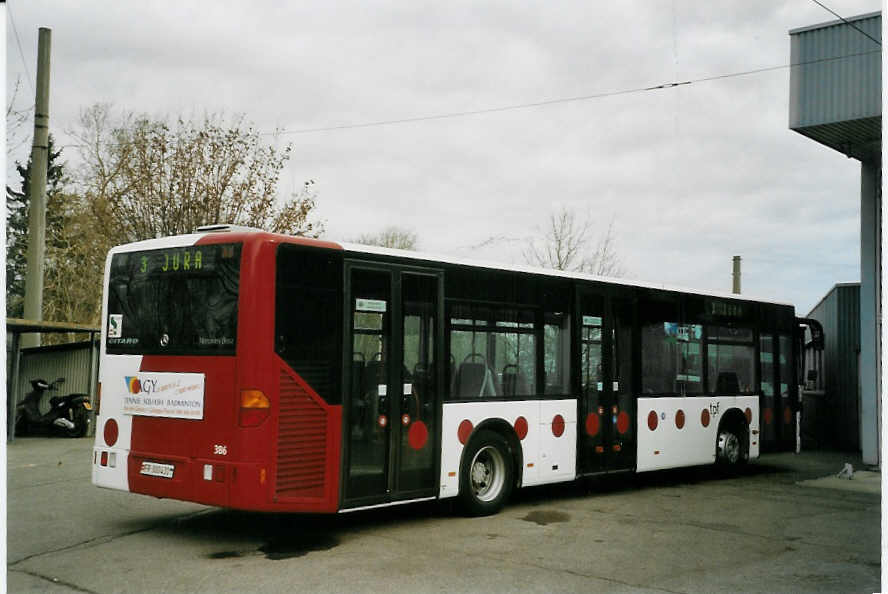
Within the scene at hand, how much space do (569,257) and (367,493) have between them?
103 feet

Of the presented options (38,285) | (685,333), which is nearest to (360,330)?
(685,333)

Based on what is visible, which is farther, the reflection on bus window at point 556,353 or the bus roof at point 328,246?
the reflection on bus window at point 556,353

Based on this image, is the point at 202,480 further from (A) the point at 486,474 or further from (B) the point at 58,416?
(B) the point at 58,416

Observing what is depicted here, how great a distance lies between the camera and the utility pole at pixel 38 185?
58.1 feet

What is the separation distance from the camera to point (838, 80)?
14672 millimetres

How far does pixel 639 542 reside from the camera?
9156 mm

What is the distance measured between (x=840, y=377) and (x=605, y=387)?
42.4 ft

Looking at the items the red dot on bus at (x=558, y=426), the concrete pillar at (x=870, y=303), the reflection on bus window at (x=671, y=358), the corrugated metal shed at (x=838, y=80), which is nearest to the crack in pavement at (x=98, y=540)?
the red dot on bus at (x=558, y=426)

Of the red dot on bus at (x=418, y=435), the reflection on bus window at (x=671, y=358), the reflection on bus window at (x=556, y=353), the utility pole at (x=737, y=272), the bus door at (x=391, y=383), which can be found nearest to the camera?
the bus door at (x=391, y=383)

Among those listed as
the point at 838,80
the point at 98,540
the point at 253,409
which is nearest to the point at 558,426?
the point at 253,409

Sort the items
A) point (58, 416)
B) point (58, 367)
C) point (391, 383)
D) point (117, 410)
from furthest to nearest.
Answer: point (58, 367) → point (58, 416) → point (391, 383) → point (117, 410)

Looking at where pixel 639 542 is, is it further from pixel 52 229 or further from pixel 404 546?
pixel 52 229

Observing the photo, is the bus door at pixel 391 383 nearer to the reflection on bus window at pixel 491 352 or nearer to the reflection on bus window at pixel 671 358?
the reflection on bus window at pixel 491 352

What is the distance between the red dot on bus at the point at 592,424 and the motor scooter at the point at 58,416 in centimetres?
1267
